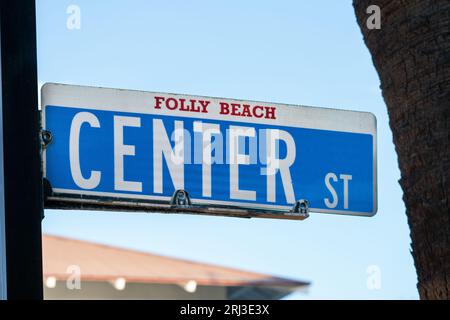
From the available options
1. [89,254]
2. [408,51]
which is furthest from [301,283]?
[408,51]

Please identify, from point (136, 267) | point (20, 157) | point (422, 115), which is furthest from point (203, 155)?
point (136, 267)

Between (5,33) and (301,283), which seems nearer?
(5,33)

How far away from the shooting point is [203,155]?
281 inches

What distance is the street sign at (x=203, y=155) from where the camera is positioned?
693 cm

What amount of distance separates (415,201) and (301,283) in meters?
28.8

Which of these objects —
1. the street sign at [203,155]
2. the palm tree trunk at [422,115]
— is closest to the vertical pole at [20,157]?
the street sign at [203,155]

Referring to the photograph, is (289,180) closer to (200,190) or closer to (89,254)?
(200,190)

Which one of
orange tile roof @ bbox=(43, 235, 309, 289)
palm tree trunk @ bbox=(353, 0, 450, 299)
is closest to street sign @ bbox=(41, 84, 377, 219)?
palm tree trunk @ bbox=(353, 0, 450, 299)

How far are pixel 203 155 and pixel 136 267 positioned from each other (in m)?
28.1

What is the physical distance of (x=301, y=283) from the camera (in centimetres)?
3597

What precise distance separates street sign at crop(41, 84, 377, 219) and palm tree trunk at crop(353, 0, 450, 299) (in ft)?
0.69

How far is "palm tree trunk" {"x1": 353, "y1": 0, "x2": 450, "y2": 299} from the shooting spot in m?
7.14

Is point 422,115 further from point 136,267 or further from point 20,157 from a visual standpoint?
point 136,267

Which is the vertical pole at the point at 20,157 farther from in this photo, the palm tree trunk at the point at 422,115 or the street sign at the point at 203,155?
the palm tree trunk at the point at 422,115
